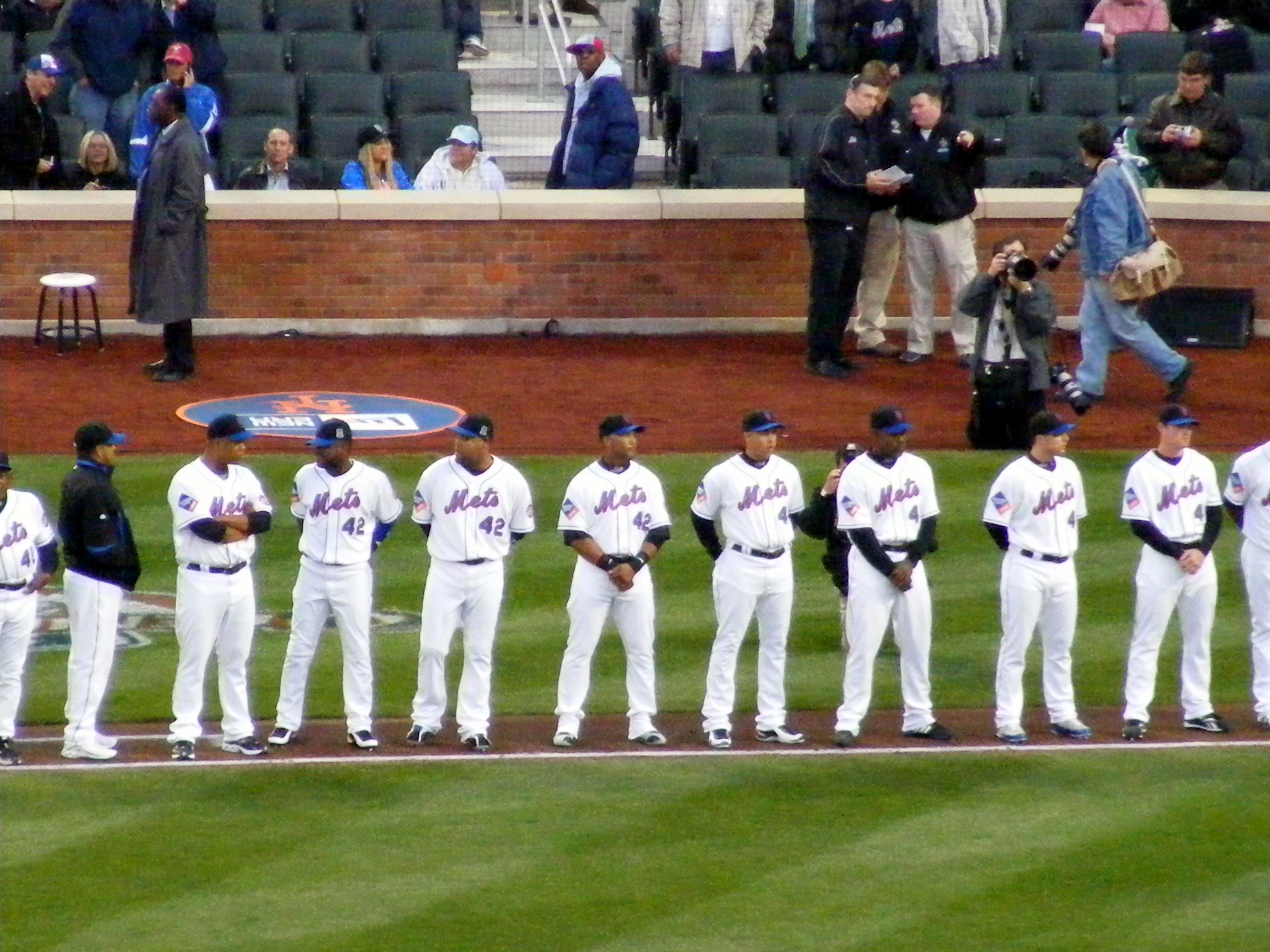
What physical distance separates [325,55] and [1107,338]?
7.03 m

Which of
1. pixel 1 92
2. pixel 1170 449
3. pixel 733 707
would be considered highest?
pixel 1 92

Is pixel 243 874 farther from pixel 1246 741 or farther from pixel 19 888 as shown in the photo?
pixel 1246 741

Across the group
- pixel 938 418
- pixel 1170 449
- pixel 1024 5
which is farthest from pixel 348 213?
pixel 1170 449

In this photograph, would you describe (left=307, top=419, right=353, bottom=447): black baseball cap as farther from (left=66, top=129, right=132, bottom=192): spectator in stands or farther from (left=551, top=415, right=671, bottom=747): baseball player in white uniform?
(left=66, top=129, right=132, bottom=192): spectator in stands

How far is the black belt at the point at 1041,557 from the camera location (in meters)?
10.9

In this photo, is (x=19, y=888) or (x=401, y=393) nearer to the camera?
(x=19, y=888)

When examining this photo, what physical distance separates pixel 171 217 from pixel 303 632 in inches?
215

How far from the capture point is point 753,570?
10.9 meters

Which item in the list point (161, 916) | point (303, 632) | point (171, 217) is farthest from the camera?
point (171, 217)

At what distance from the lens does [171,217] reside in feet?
50.8

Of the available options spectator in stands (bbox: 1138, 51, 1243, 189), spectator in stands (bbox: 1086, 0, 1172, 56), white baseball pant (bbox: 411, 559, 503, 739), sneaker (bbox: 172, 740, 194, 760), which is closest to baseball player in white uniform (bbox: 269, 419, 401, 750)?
white baseball pant (bbox: 411, 559, 503, 739)

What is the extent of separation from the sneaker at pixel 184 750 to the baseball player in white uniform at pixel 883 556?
9.25ft

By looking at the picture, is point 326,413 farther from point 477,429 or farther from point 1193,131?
point 1193,131

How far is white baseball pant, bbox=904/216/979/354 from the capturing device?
16.3 metres
